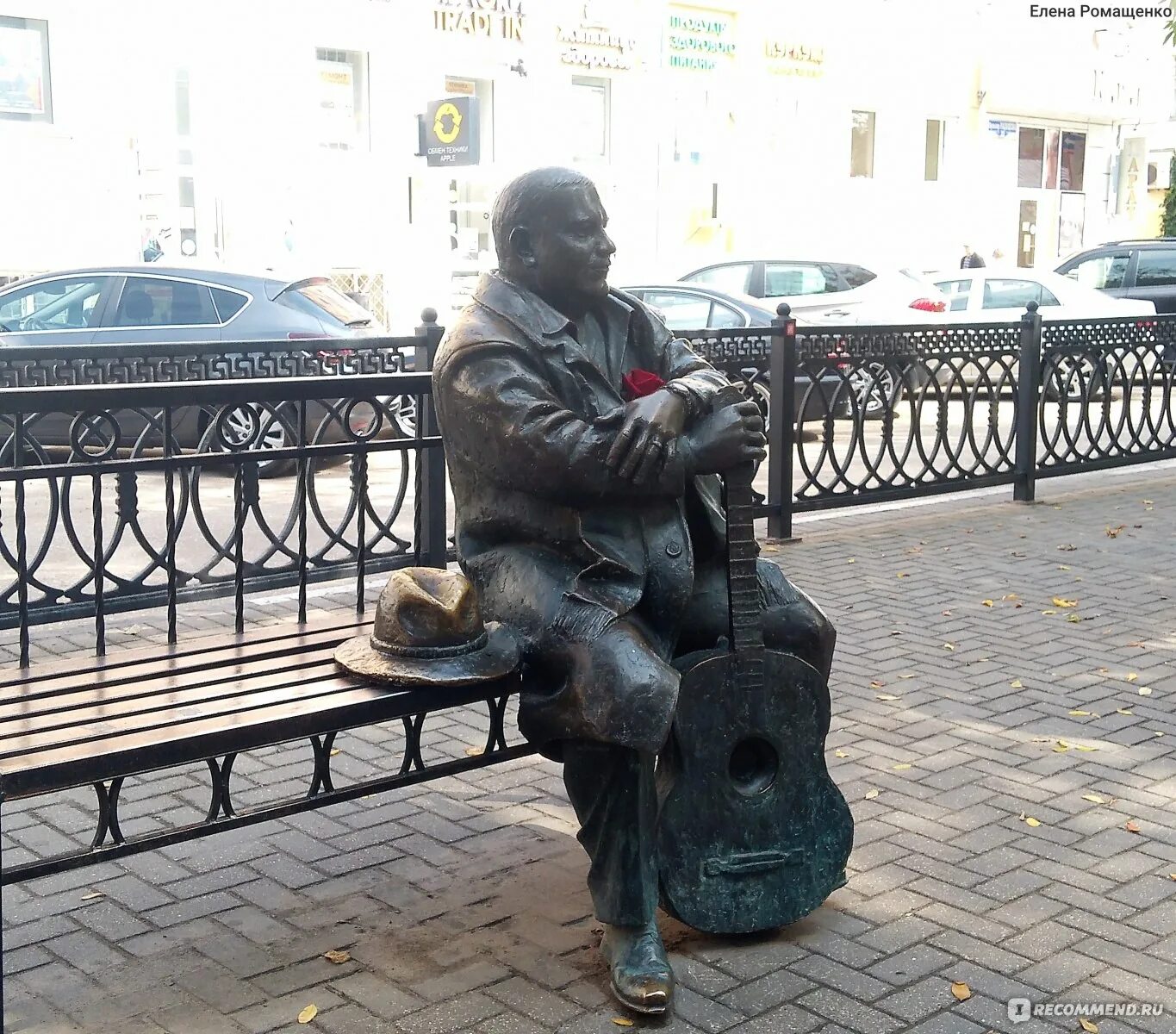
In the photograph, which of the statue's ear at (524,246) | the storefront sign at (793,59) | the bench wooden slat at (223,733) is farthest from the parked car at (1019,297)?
the bench wooden slat at (223,733)

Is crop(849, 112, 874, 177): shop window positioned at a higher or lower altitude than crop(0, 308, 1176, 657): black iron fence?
higher

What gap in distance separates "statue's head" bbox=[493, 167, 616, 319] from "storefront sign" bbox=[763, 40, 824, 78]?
2553cm

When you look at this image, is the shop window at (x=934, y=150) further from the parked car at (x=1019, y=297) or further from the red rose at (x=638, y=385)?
the red rose at (x=638, y=385)

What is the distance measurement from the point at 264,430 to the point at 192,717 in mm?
2871

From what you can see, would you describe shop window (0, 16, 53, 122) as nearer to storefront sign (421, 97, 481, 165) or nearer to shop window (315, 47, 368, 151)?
shop window (315, 47, 368, 151)

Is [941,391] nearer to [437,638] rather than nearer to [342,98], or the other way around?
[437,638]

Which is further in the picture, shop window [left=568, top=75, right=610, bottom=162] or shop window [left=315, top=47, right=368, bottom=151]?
shop window [left=568, top=75, right=610, bottom=162]

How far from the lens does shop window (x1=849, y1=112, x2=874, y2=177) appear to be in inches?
1195

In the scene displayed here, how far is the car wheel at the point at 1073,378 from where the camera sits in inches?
423

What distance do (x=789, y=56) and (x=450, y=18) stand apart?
26.1 ft

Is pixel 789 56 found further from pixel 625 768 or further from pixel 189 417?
pixel 625 768

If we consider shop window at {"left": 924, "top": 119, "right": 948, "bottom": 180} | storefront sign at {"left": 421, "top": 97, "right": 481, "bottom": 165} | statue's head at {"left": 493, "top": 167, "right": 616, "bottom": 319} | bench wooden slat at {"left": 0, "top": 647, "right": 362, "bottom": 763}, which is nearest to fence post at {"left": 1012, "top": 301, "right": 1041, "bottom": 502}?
statue's head at {"left": 493, "top": 167, "right": 616, "bottom": 319}

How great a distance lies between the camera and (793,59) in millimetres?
28391

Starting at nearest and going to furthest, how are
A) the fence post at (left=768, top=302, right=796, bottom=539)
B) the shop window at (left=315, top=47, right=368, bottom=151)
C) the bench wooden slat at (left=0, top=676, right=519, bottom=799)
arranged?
the bench wooden slat at (left=0, top=676, right=519, bottom=799) < the fence post at (left=768, top=302, right=796, bottom=539) < the shop window at (left=315, top=47, right=368, bottom=151)
